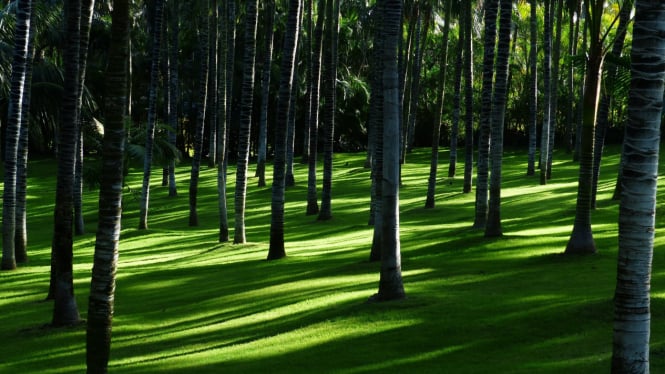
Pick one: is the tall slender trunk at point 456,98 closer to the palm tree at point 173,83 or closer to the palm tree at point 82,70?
the palm tree at point 173,83

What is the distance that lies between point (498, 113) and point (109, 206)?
13416 mm

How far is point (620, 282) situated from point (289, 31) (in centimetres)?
1668

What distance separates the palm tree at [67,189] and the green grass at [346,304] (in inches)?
21.7

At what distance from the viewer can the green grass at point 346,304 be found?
466 inches

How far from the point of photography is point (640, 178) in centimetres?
801

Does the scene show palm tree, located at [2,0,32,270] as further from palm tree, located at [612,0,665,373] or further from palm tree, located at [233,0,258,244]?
palm tree, located at [612,0,665,373]

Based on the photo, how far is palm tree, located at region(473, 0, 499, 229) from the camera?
22828 millimetres

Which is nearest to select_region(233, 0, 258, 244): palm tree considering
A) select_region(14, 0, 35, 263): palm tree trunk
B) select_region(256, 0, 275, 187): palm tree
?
select_region(256, 0, 275, 187): palm tree

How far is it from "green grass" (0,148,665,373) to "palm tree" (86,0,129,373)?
1.55 metres

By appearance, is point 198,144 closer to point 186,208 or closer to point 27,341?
point 186,208

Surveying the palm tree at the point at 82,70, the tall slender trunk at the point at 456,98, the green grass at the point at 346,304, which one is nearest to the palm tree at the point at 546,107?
the tall slender trunk at the point at 456,98

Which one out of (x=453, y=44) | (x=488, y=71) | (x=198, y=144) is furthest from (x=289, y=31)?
(x=453, y=44)

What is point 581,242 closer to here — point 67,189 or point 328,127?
point 67,189

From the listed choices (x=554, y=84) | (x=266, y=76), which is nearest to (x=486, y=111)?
(x=266, y=76)
